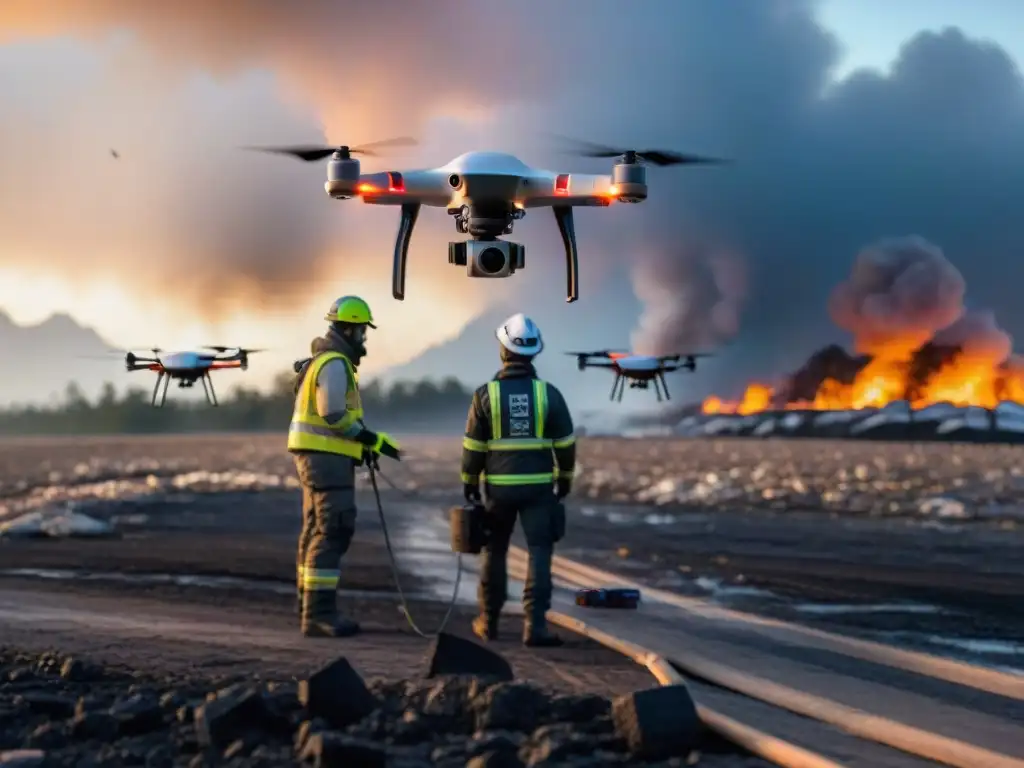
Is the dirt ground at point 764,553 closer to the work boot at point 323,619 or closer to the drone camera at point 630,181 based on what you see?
the work boot at point 323,619

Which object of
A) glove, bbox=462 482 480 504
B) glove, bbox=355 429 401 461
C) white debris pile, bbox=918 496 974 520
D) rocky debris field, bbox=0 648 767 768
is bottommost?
rocky debris field, bbox=0 648 767 768

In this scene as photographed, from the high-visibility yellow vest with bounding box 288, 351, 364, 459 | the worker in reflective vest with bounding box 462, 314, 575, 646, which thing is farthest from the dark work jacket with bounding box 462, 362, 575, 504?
the high-visibility yellow vest with bounding box 288, 351, 364, 459

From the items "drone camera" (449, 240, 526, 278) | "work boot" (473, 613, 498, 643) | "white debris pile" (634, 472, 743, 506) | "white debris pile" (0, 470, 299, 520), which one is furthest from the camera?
"white debris pile" (0, 470, 299, 520)

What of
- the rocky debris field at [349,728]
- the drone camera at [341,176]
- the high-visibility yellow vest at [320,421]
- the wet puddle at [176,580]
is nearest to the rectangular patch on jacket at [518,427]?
the high-visibility yellow vest at [320,421]

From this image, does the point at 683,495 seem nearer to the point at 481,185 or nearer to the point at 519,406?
the point at 519,406

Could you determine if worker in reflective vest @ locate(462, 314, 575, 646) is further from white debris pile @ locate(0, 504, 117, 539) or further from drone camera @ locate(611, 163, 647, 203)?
white debris pile @ locate(0, 504, 117, 539)

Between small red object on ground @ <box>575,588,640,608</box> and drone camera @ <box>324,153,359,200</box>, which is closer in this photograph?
drone camera @ <box>324,153,359,200</box>

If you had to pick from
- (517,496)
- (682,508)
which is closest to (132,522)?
(682,508)
